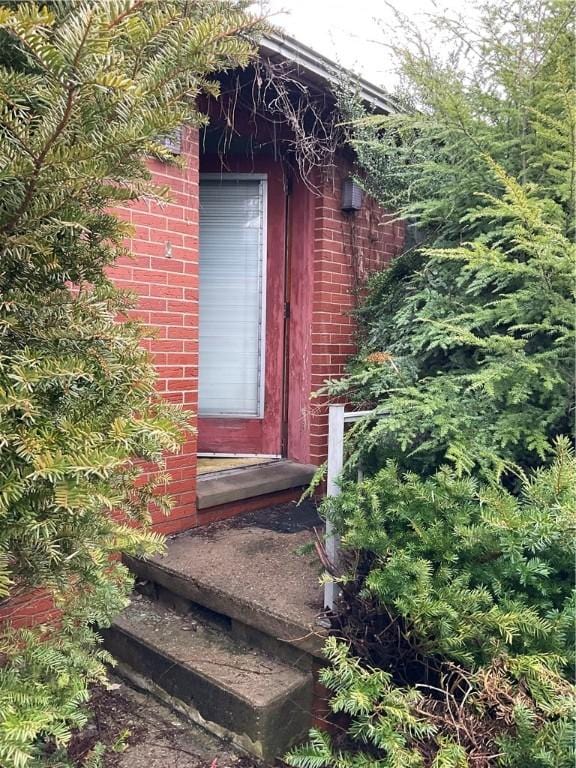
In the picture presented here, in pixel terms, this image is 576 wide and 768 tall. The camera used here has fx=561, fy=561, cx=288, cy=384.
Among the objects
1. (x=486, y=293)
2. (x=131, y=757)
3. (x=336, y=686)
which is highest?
(x=486, y=293)

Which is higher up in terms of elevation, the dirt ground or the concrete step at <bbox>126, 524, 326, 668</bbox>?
the concrete step at <bbox>126, 524, 326, 668</bbox>

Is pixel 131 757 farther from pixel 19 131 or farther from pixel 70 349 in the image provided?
pixel 19 131

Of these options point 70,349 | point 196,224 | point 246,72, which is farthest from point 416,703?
point 246,72

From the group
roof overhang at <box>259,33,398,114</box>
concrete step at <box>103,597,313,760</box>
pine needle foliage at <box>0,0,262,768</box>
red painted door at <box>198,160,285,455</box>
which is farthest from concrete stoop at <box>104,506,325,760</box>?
roof overhang at <box>259,33,398,114</box>

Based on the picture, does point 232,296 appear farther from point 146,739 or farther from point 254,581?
point 146,739

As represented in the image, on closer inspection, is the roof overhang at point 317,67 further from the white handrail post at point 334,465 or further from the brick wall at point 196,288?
the white handrail post at point 334,465

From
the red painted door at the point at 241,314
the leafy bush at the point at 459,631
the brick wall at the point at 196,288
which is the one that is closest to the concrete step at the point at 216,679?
the leafy bush at the point at 459,631

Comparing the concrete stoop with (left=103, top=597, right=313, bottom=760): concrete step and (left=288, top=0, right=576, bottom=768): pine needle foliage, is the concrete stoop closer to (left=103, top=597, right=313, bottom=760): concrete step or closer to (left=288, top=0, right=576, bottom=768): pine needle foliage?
(left=103, top=597, right=313, bottom=760): concrete step

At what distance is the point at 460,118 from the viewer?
2486 mm

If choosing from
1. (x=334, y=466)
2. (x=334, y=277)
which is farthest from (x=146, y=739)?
(x=334, y=277)

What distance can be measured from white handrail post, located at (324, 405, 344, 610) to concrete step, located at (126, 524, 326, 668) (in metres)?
0.12

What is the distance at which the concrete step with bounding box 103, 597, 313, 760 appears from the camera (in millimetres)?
2053

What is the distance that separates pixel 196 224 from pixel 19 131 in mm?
2350

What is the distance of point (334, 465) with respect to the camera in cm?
232
